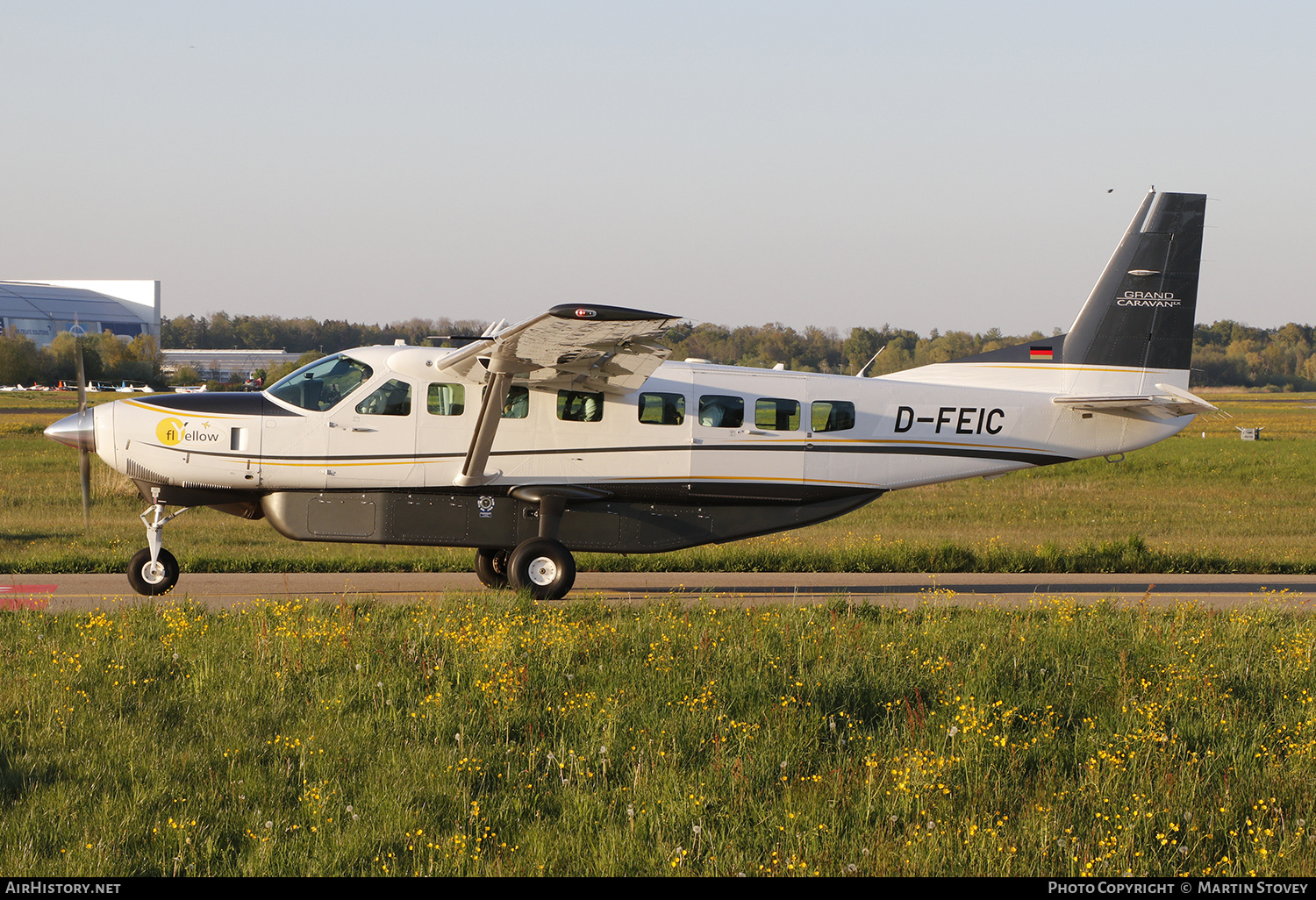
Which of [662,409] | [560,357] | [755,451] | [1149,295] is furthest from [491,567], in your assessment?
[1149,295]

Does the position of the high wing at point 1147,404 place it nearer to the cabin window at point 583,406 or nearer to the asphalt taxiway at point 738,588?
the asphalt taxiway at point 738,588

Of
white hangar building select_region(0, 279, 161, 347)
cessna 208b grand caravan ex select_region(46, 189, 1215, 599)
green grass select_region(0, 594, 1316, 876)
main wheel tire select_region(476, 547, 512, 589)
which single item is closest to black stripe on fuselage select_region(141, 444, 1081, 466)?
cessna 208b grand caravan ex select_region(46, 189, 1215, 599)

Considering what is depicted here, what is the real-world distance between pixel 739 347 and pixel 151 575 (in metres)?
35.6

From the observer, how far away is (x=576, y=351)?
11328 mm

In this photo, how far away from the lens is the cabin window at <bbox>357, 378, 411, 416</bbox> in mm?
12195

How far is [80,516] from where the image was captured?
19.7 meters

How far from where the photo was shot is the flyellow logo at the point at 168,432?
39.1 feet

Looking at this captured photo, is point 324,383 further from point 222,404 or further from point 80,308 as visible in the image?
point 80,308

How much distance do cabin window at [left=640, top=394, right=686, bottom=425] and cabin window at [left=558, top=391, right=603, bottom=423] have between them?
0.52 m

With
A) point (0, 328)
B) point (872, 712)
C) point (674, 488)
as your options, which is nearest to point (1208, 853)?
point (872, 712)

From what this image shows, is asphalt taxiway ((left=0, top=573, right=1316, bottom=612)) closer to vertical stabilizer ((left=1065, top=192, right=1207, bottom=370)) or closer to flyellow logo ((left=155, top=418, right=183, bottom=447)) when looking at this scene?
flyellow logo ((left=155, top=418, right=183, bottom=447))

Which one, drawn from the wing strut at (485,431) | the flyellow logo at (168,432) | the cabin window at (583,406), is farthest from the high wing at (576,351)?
the flyellow logo at (168,432)

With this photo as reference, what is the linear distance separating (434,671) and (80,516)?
15.0 metres

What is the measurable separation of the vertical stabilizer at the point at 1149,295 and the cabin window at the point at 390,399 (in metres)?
8.51
